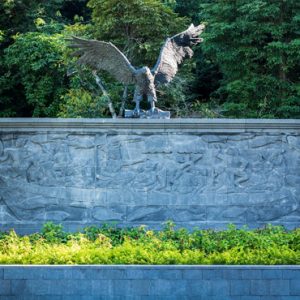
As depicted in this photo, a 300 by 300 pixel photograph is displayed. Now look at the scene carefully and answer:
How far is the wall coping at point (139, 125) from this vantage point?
12641 mm

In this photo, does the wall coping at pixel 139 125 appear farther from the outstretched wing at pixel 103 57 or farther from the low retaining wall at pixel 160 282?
the low retaining wall at pixel 160 282

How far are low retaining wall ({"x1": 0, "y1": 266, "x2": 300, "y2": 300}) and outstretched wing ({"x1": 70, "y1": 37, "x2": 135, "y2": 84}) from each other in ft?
16.9

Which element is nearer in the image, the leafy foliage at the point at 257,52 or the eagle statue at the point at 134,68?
the eagle statue at the point at 134,68

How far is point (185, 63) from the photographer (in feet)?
68.2

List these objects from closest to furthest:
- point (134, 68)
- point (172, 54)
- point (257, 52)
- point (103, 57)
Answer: point (103, 57) < point (134, 68) < point (172, 54) < point (257, 52)

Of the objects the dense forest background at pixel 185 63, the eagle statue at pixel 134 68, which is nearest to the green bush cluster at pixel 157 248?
the eagle statue at pixel 134 68


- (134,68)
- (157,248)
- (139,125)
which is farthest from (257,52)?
(157,248)

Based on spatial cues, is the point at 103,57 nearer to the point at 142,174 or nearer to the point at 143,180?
the point at 142,174

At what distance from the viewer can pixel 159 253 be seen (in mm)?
9070

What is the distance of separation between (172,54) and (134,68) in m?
0.81

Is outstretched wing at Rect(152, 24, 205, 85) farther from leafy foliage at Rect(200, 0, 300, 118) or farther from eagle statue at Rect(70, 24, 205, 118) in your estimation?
leafy foliage at Rect(200, 0, 300, 118)

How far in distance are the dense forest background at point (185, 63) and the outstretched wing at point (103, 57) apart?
6.01 m

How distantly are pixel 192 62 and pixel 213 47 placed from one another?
1.71 meters

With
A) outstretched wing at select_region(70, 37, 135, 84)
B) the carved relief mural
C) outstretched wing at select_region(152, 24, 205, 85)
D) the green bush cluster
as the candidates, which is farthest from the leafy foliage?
the green bush cluster
